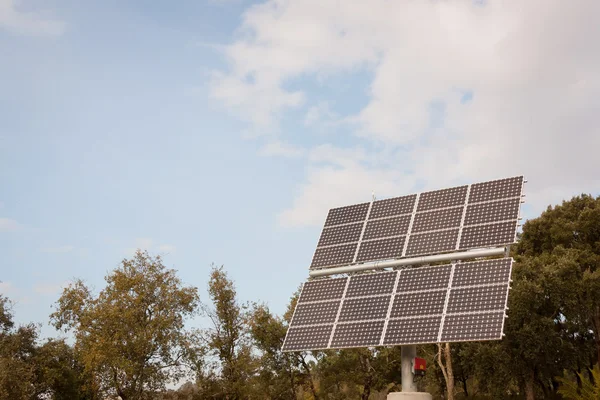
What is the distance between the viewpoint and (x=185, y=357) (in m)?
40.8

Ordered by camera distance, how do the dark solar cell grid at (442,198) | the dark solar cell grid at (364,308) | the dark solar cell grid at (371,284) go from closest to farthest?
the dark solar cell grid at (364,308), the dark solar cell grid at (371,284), the dark solar cell grid at (442,198)

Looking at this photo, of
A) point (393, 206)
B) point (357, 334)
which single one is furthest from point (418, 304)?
point (393, 206)

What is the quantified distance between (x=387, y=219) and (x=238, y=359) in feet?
70.1

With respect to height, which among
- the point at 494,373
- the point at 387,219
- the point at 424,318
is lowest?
the point at 424,318

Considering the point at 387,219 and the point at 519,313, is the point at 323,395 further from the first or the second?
the point at 387,219

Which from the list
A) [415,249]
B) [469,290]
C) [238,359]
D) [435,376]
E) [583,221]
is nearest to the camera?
[469,290]

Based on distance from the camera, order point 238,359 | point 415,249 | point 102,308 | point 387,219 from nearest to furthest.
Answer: point 415,249 → point 387,219 → point 102,308 → point 238,359

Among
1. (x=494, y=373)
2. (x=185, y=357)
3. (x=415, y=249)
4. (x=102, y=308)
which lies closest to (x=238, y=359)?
(x=185, y=357)

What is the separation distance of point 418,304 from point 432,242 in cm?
276

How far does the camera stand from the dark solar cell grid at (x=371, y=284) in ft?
74.6

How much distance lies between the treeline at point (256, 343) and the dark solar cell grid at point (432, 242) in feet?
64.3

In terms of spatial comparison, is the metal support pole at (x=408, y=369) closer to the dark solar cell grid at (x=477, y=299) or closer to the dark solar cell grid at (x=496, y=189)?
the dark solar cell grid at (x=477, y=299)

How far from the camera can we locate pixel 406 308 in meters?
21.4

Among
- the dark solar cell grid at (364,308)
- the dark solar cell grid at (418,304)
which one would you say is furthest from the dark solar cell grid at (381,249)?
the dark solar cell grid at (418,304)
